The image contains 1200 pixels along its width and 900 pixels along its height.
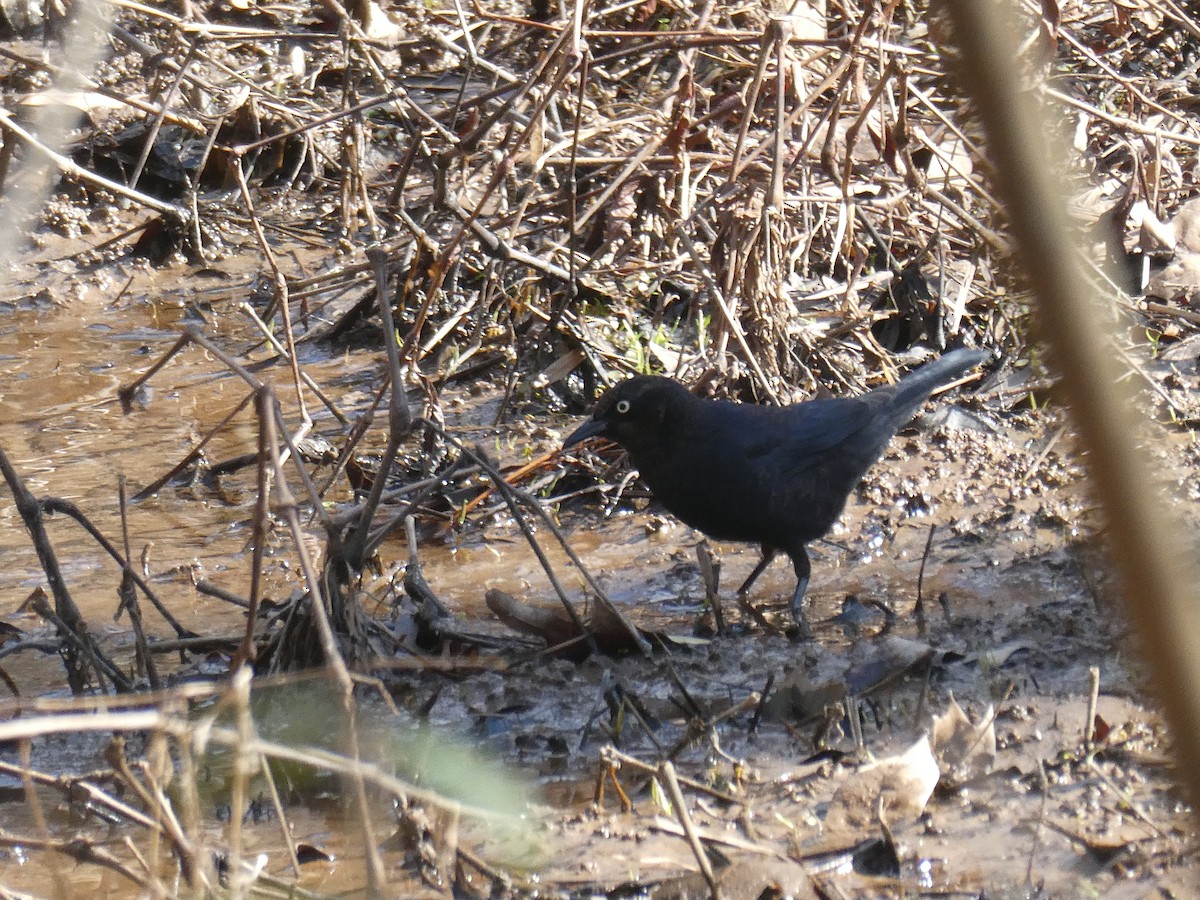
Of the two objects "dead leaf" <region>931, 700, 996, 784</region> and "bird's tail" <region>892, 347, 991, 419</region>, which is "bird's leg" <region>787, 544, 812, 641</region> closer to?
"bird's tail" <region>892, 347, 991, 419</region>

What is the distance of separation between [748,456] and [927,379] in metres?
0.95

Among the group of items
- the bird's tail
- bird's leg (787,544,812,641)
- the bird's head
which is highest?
the bird's tail

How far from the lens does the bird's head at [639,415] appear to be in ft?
15.4

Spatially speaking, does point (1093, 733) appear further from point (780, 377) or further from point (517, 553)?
point (780, 377)

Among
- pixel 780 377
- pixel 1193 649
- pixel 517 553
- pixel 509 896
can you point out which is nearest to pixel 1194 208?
pixel 780 377

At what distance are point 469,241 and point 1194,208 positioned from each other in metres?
3.43

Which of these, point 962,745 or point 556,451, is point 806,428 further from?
point 962,745

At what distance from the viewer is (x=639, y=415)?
15.4 feet

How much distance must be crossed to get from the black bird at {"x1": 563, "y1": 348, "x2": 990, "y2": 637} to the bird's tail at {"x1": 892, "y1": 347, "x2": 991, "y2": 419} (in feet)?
0.49

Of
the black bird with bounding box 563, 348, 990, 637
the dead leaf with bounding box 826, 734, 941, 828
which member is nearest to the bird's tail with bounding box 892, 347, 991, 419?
the black bird with bounding box 563, 348, 990, 637

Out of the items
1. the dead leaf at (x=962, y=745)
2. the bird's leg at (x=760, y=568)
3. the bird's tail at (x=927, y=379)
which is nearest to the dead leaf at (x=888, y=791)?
the dead leaf at (x=962, y=745)

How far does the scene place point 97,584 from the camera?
4805 millimetres

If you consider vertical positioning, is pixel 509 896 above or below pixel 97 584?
above

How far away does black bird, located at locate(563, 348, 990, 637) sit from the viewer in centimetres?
455
